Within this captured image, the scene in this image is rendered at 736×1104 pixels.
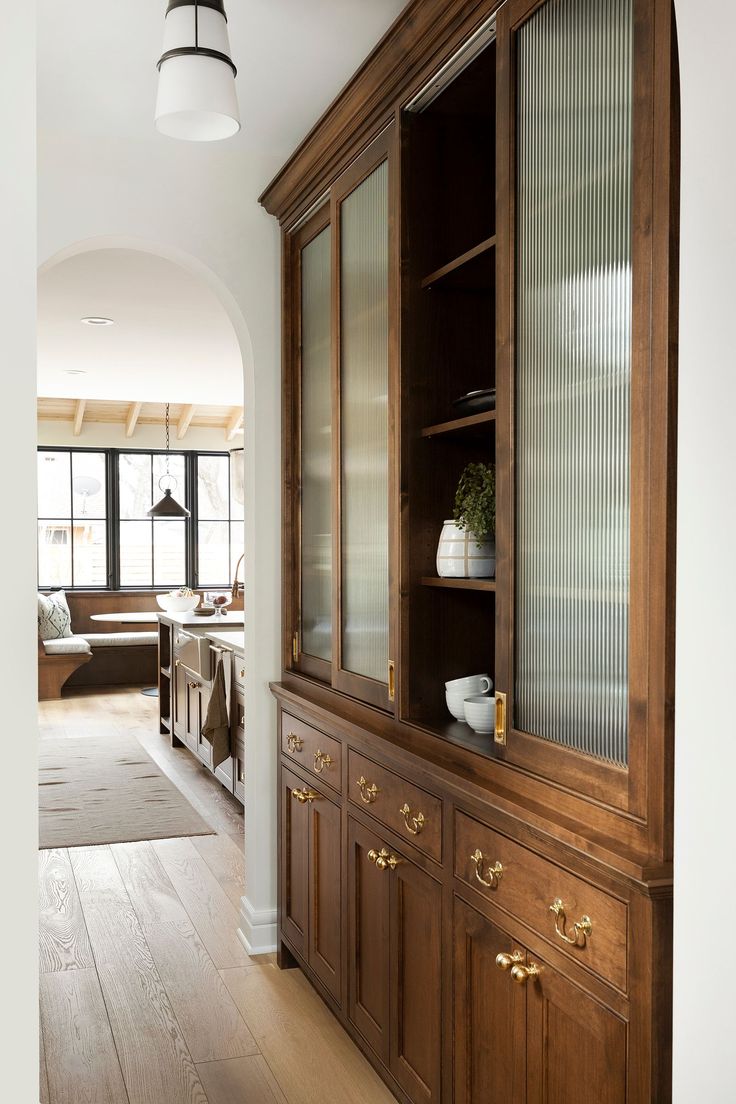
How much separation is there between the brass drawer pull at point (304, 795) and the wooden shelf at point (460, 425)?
1236mm

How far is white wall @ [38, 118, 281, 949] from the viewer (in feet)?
10.6

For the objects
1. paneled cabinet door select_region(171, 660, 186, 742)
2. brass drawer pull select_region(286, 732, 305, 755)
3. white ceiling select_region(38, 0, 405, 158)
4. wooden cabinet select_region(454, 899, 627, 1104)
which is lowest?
paneled cabinet door select_region(171, 660, 186, 742)

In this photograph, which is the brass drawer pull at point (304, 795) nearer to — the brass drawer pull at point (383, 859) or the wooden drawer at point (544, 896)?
the brass drawer pull at point (383, 859)

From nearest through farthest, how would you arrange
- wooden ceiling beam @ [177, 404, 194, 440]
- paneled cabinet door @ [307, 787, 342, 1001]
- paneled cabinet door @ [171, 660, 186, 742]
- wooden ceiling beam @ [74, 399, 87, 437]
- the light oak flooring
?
the light oak flooring → paneled cabinet door @ [307, 787, 342, 1001] → paneled cabinet door @ [171, 660, 186, 742] → wooden ceiling beam @ [74, 399, 87, 437] → wooden ceiling beam @ [177, 404, 194, 440]

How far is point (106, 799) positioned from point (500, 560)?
4237 mm

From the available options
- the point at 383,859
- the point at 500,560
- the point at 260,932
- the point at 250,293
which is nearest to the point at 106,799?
the point at 260,932

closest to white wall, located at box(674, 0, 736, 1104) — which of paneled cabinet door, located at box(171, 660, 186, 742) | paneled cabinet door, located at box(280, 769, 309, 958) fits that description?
paneled cabinet door, located at box(280, 769, 309, 958)

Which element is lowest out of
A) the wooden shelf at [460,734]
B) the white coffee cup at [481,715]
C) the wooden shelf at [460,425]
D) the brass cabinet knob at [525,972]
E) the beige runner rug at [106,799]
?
the beige runner rug at [106,799]

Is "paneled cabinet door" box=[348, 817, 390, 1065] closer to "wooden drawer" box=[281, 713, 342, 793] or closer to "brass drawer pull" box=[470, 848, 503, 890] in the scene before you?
"wooden drawer" box=[281, 713, 342, 793]

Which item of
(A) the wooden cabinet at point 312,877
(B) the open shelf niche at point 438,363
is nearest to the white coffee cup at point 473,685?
(B) the open shelf niche at point 438,363

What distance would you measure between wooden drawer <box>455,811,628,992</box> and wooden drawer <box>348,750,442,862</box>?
125mm

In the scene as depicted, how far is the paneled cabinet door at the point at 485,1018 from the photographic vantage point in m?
1.70

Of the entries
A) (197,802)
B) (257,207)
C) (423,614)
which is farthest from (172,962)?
(257,207)

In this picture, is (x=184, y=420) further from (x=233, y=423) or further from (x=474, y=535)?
(x=474, y=535)
